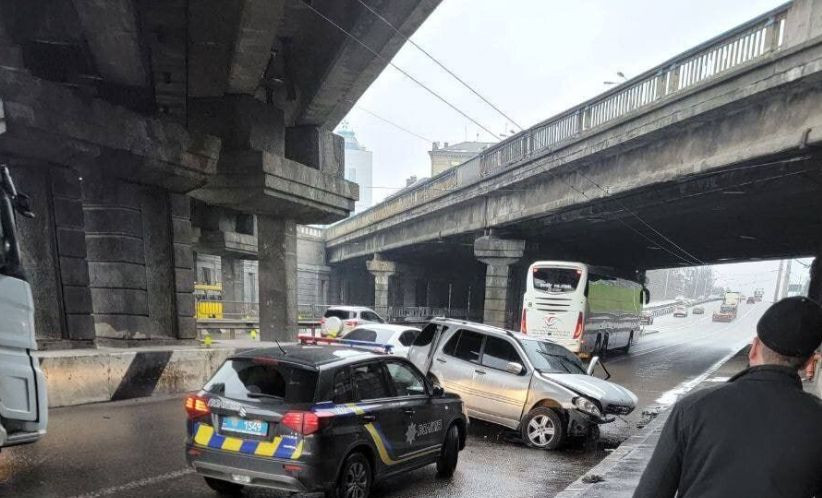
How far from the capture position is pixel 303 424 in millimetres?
4441

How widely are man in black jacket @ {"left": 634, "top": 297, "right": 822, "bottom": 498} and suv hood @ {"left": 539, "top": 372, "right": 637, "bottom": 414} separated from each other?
20.6ft

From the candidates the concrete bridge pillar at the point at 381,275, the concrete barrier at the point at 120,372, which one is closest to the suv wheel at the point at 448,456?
the concrete barrier at the point at 120,372

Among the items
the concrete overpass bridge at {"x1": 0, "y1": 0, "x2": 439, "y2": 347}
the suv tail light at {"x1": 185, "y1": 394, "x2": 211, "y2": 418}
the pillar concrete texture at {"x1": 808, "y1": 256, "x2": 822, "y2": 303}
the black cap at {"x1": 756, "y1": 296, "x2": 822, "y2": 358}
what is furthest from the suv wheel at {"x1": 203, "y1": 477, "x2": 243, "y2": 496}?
the pillar concrete texture at {"x1": 808, "y1": 256, "x2": 822, "y2": 303}

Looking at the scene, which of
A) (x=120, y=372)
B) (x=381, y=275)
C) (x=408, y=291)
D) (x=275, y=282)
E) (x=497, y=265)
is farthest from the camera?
(x=408, y=291)

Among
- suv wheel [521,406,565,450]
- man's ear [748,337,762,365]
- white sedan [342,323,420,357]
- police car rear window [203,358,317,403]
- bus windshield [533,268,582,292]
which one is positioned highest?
man's ear [748,337,762,365]

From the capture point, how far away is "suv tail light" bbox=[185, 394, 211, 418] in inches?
190

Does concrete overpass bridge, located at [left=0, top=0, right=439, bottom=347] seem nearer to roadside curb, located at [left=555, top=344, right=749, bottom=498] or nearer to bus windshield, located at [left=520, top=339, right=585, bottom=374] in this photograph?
bus windshield, located at [left=520, top=339, right=585, bottom=374]

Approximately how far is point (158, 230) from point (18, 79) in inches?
181

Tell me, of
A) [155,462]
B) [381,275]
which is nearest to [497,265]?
[381,275]

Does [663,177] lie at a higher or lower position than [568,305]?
higher

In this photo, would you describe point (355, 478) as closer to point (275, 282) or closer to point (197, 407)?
point (197, 407)

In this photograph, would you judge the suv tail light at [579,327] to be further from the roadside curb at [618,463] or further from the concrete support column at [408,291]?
the concrete support column at [408,291]

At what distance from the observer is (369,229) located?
128 feet

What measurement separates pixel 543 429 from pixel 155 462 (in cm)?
523
